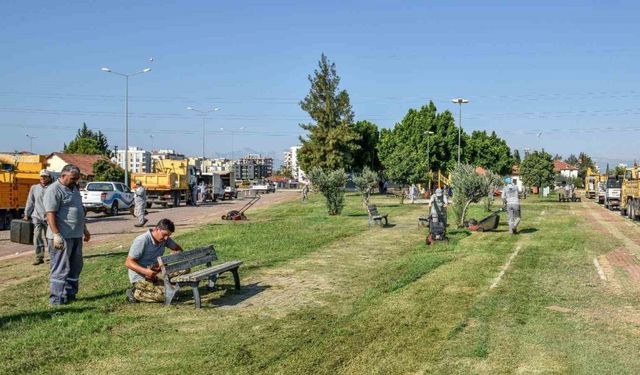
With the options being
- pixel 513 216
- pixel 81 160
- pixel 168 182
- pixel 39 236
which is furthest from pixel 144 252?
pixel 81 160

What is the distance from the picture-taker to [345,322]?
8148mm

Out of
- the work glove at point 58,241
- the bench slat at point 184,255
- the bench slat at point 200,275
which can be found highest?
the work glove at point 58,241

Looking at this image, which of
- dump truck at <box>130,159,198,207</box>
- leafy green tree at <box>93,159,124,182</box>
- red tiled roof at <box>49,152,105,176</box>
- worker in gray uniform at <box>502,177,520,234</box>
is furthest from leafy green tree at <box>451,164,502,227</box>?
red tiled roof at <box>49,152,105,176</box>

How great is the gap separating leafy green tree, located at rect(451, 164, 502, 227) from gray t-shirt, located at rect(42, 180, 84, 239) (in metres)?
15.1

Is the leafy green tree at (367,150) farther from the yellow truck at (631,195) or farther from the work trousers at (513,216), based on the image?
the work trousers at (513,216)

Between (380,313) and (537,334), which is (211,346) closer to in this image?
(380,313)

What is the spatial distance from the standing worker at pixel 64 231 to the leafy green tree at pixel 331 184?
19.0 meters

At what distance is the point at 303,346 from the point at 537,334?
2.69m

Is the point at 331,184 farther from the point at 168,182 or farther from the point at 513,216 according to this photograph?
the point at 168,182

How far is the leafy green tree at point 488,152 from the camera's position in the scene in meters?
86.5

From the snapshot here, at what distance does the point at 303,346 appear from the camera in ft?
23.0

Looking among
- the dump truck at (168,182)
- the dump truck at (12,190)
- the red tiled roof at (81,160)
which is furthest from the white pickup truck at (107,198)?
the red tiled roof at (81,160)

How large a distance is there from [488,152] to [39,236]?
3150 inches

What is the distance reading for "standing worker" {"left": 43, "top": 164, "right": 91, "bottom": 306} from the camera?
29.1ft
